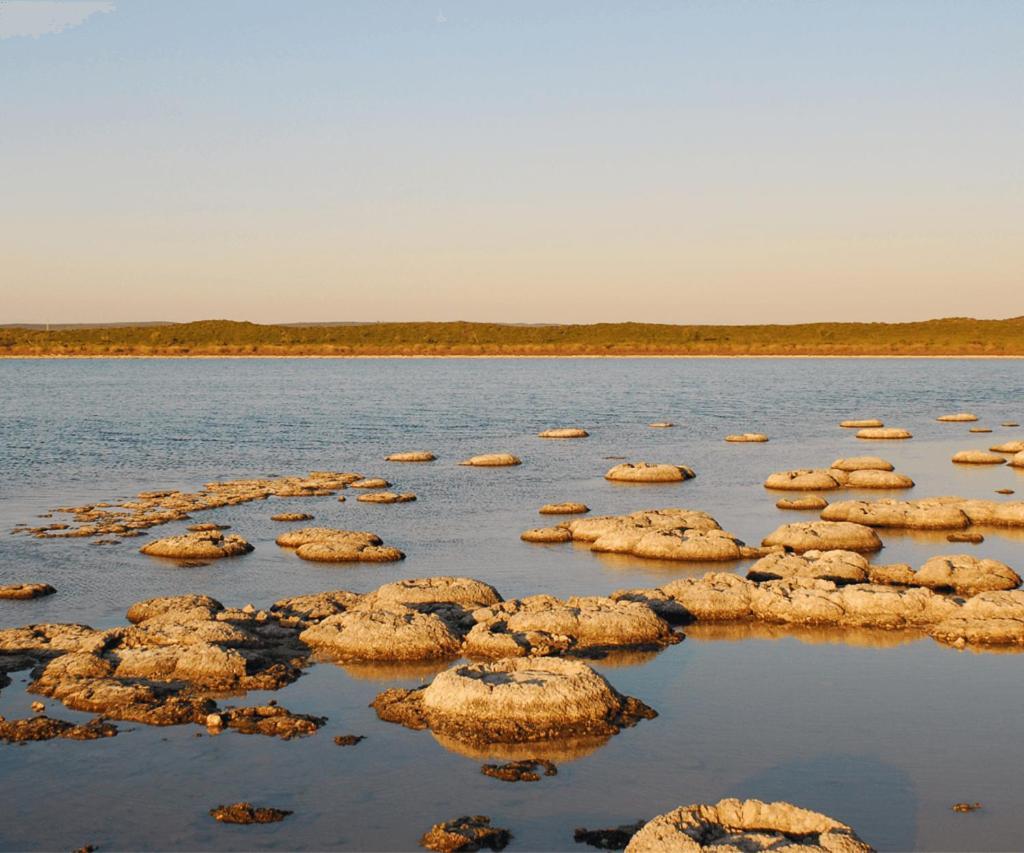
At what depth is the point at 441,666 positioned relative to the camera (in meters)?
20.4

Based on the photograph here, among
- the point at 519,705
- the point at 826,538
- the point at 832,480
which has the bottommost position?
the point at 832,480

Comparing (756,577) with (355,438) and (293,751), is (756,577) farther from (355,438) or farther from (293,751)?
(355,438)

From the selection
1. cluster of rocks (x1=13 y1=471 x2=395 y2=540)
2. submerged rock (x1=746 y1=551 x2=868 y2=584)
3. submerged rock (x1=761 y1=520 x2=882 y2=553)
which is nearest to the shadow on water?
submerged rock (x1=746 y1=551 x2=868 y2=584)

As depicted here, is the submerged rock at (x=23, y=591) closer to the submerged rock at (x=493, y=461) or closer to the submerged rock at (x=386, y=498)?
the submerged rock at (x=386, y=498)

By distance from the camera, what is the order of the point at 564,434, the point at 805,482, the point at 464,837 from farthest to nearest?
1. the point at 564,434
2. the point at 805,482
3. the point at 464,837

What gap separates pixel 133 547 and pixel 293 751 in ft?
56.1

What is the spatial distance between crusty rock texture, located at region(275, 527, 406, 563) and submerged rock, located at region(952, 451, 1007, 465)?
31.2 m

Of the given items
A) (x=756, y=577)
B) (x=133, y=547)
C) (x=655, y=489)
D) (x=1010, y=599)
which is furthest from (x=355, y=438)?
(x=1010, y=599)

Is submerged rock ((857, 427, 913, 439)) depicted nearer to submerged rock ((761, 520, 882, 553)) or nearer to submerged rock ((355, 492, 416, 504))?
submerged rock ((355, 492, 416, 504))

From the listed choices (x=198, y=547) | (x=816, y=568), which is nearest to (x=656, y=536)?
(x=816, y=568)

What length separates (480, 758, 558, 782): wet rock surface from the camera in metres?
15.4

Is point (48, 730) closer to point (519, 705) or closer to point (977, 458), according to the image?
point (519, 705)

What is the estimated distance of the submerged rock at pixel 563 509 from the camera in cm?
3800

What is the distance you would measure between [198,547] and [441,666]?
12.4 m
